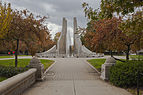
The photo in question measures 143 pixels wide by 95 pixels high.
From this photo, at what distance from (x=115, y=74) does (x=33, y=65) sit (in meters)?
4.49

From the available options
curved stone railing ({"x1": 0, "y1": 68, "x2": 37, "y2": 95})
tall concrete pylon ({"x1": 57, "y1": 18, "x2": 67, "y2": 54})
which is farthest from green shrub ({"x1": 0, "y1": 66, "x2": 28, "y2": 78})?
tall concrete pylon ({"x1": 57, "y1": 18, "x2": 67, "y2": 54})

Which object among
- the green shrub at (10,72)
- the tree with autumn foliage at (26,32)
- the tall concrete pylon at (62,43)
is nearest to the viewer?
the green shrub at (10,72)

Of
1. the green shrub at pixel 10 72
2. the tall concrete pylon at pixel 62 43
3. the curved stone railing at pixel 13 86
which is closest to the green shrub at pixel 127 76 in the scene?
the curved stone railing at pixel 13 86

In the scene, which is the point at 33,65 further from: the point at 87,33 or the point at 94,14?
the point at 87,33

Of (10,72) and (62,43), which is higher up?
(62,43)

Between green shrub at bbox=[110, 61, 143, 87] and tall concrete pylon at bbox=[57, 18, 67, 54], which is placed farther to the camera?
tall concrete pylon at bbox=[57, 18, 67, 54]

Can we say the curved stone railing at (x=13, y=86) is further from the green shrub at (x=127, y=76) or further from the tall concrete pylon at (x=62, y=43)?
the tall concrete pylon at (x=62, y=43)

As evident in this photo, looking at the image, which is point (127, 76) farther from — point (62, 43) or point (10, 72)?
point (62, 43)

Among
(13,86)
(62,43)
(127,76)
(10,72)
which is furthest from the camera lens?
(62,43)

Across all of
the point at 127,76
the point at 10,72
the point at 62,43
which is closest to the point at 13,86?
the point at 10,72

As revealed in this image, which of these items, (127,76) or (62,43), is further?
(62,43)

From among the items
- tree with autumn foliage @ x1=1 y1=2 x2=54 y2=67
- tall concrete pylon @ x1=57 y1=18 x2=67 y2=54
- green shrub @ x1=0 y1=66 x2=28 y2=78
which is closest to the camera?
green shrub @ x1=0 y1=66 x2=28 y2=78

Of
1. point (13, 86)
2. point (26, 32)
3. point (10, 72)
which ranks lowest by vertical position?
point (13, 86)

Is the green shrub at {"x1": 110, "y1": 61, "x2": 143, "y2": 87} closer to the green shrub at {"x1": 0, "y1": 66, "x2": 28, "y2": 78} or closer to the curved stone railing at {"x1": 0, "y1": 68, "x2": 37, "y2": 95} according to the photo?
the curved stone railing at {"x1": 0, "y1": 68, "x2": 37, "y2": 95}
